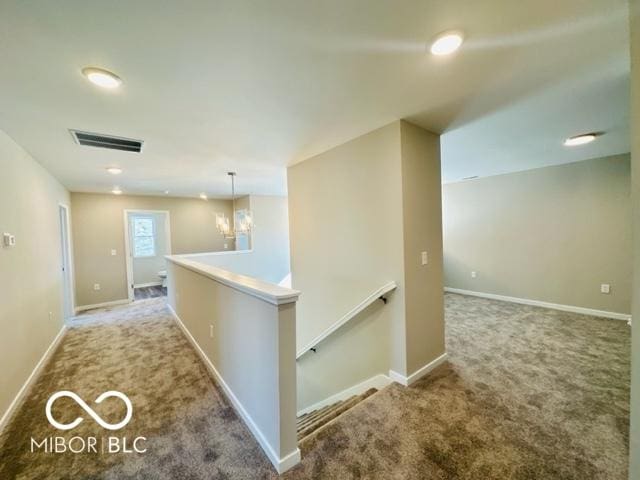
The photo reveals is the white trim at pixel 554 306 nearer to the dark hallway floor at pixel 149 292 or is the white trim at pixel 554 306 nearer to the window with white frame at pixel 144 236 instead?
the dark hallway floor at pixel 149 292

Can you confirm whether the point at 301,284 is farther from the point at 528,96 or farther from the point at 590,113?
the point at 590,113

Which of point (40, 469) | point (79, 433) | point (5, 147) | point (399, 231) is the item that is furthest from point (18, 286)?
point (399, 231)

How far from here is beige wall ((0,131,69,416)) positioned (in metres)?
2.17

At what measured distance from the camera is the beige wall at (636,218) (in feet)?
3.20

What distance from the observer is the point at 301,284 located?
3.79 meters

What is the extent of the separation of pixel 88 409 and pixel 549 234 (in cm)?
641

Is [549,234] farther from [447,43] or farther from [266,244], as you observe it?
[266,244]

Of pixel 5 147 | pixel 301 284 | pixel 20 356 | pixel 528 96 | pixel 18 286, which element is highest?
pixel 528 96

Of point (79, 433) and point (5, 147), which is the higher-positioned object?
point (5, 147)

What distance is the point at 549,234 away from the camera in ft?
14.4

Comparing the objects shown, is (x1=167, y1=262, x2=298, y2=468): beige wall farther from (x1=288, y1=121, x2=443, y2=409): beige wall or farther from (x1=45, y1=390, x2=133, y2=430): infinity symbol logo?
(x1=288, y1=121, x2=443, y2=409): beige wall

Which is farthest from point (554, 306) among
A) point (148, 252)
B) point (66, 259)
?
point (148, 252)

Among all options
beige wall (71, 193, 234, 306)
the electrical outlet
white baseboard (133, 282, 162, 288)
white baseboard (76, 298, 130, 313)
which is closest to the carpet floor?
the electrical outlet

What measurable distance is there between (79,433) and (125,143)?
2.61m
